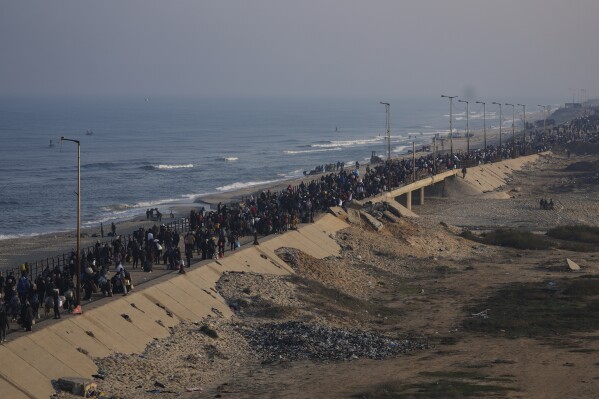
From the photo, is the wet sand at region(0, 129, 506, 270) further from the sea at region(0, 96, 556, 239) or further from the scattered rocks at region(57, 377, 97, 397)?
the scattered rocks at region(57, 377, 97, 397)

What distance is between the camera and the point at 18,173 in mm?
93688

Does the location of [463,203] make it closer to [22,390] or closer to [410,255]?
[410,255]

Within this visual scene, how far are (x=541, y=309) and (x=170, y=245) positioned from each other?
39.0 feet

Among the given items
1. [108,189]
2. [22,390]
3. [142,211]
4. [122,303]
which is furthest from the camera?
[108,189]

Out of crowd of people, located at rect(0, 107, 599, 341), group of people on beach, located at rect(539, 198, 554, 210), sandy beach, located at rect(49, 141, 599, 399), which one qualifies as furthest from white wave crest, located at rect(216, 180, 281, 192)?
sandy beach, located at rect(49, 141, 599, 399)

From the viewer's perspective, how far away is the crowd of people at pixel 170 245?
24484 mm

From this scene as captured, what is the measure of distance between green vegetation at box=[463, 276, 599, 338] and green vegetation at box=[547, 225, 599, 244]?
13233 mm

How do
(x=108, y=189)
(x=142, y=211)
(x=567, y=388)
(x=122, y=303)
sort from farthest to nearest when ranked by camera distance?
1. (x=108, y=189)
2. (x=142, y=211)
3. (x=122, y=303)
4. (x=567, y=388)

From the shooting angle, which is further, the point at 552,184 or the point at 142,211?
the point at 552,184

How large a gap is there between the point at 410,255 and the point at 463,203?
976 inches

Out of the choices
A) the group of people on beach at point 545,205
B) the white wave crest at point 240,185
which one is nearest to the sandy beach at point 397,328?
the group of people on beach at point 545,205

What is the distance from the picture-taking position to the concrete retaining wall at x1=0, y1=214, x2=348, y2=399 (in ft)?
68.9

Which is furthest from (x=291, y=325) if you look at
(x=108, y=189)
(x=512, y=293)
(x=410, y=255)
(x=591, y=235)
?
(x=108, y=189)

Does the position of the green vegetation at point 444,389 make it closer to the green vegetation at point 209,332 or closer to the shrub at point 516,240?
the green vegetation at point 209,332
